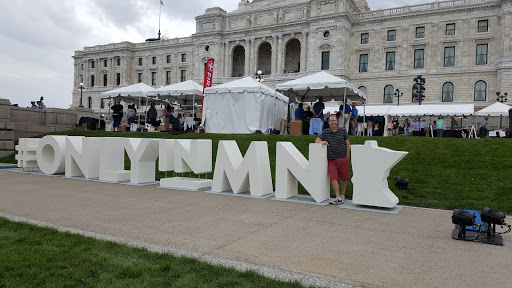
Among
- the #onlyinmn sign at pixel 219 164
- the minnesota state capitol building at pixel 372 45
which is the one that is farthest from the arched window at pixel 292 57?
the #onlyinmn sign at pixel 219 164

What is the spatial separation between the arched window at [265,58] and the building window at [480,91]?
93.1 ft

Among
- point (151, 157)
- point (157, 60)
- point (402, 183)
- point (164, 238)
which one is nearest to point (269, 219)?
point (164, 238)

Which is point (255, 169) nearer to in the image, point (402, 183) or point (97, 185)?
point (402, 183)

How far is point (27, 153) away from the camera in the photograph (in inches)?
484

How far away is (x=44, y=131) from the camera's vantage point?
20969 millimetres

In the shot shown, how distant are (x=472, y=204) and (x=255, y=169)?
14.4 feet

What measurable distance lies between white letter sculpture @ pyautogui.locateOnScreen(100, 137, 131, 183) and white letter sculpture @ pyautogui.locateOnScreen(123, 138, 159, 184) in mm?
458

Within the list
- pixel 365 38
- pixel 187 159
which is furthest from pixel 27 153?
pixel 365 38

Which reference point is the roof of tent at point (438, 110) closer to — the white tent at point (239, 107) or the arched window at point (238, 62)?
the white tent at point (239, 107)

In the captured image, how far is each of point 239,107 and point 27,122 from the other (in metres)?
11.8

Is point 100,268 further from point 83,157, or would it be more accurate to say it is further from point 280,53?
point 280,53

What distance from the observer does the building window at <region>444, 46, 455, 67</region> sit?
4353 centimetres

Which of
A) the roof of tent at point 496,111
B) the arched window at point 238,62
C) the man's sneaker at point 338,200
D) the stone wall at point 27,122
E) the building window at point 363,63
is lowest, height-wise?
the man's sneaker at point 338,200

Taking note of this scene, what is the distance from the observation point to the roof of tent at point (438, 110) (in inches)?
1101
